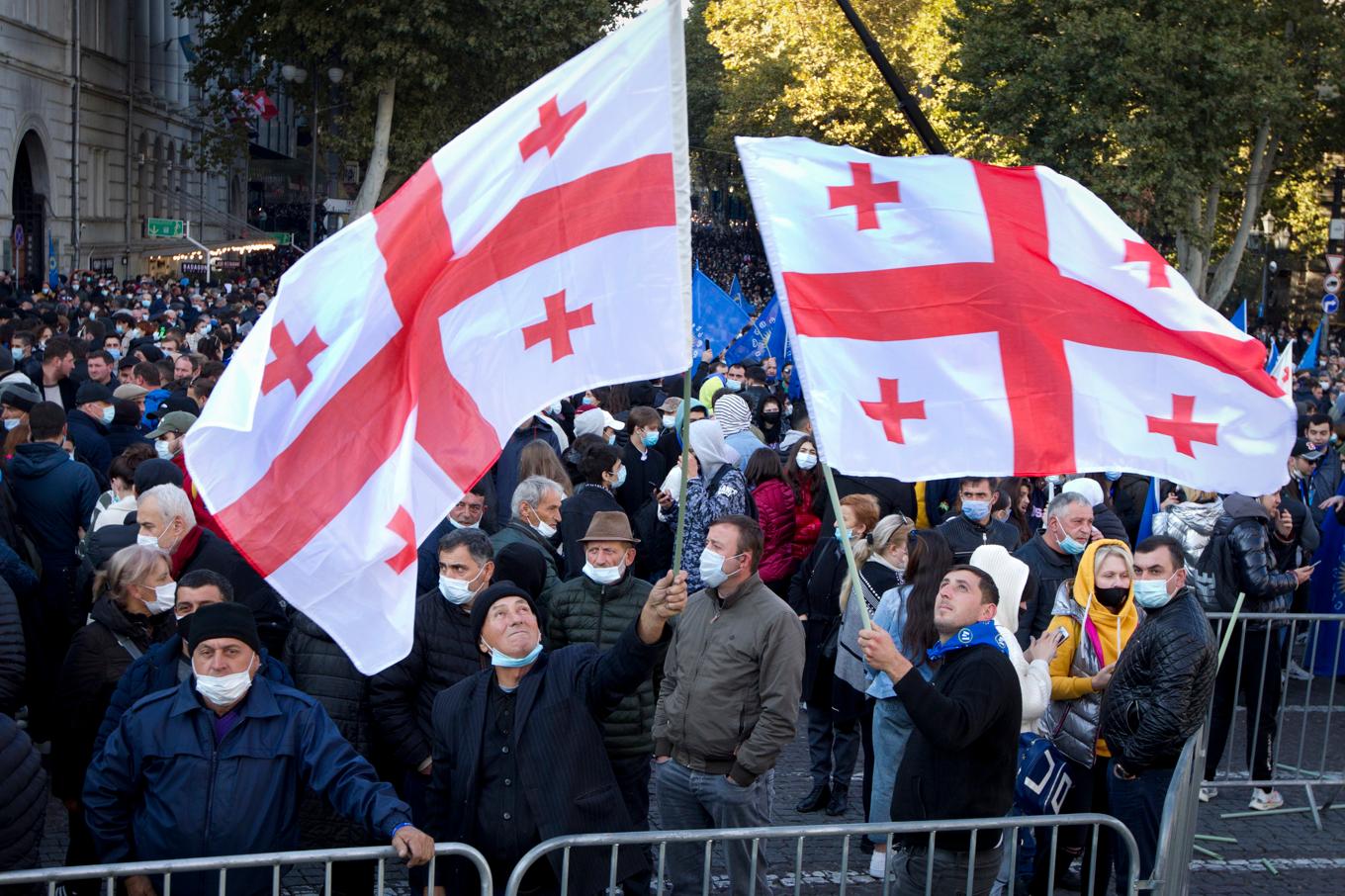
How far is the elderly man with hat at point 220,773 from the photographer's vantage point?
4.70 meters

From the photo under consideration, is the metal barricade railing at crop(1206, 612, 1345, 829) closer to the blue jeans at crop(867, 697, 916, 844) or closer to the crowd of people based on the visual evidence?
the crowd of people

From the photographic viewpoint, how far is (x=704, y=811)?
6078 millimetres

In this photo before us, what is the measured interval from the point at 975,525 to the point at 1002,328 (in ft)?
12.7

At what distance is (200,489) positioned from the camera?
4.29 metres

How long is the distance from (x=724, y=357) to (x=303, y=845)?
13.2m

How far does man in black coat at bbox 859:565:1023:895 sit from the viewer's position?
5.09 metres

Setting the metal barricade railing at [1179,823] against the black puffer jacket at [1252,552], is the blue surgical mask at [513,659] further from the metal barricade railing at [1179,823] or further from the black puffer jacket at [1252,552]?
the black puffer jacket at [1252,552]

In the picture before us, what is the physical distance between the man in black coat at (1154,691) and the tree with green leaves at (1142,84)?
27373 millimetres

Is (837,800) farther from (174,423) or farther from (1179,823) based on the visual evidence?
(174,423)

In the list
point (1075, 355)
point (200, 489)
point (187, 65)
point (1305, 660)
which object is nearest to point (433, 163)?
point (200, 489)

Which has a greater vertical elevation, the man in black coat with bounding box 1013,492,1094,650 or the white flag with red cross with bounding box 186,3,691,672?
the white flag with red cross with bounding box 186,3,691,672

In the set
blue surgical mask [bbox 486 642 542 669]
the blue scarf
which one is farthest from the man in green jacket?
the blue scarf

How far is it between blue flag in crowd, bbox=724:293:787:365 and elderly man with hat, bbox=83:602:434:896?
13.7m

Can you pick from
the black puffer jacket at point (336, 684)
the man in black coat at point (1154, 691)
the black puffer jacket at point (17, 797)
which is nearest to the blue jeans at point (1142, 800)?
the man in black coat at point (1154, 691)
